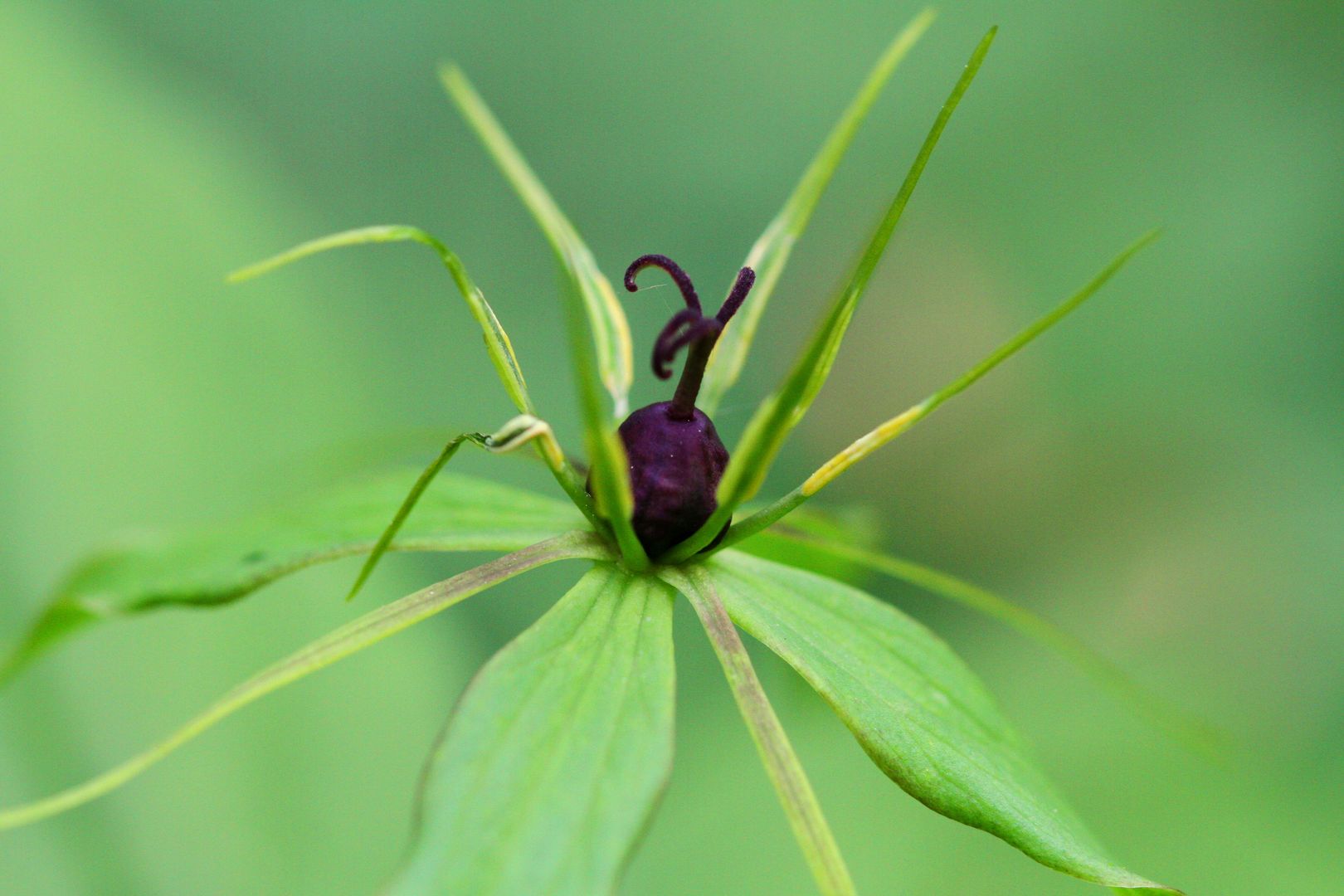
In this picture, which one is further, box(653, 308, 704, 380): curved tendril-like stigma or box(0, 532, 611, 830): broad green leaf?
box(653, 308, 704, 380): curved tendril-like stigma

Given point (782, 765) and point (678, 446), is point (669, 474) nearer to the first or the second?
point (678, 446)

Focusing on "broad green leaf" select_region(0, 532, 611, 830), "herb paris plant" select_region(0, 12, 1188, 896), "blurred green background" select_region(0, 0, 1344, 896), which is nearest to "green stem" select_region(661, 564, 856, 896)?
"herb paris plant" select_region(0, 12, 1188, 896)

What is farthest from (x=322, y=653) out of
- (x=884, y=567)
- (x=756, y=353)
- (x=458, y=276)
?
(x=756, y=353)

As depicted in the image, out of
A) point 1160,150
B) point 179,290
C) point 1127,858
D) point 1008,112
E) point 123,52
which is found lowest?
point 1127,858

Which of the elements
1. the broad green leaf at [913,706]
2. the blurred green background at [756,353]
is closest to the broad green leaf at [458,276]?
the broad green leaf at [913,706]

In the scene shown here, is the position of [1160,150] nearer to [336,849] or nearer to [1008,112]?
[1008,112]

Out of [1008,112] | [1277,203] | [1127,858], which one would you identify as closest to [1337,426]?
[1277,203]

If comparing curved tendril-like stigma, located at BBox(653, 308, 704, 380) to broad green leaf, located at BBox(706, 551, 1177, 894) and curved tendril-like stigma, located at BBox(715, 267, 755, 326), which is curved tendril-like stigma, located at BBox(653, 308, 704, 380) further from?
broad green leaf, located at BBox(706, 551, 1177, 894)

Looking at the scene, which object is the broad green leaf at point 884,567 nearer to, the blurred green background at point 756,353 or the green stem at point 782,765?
the green stem at point 782,765
